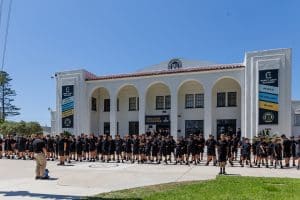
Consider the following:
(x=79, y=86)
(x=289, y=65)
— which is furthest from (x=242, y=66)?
(x=79, y=86)

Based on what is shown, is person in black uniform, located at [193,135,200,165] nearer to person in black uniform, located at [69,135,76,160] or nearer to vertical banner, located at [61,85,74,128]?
person in black uniform, located at [69,135,76,160]

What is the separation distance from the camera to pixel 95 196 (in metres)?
10.5

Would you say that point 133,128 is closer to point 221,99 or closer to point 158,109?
point 158,109

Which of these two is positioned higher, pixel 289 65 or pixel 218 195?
pixel 289 65

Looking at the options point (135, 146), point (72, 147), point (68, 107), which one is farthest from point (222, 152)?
point (68, 107)

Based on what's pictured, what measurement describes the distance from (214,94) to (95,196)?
23.6 meters

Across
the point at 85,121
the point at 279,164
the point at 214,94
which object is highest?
the point at 214,94

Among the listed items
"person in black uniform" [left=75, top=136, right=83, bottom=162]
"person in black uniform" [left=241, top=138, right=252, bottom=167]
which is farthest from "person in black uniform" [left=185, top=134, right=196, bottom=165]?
"person in black uniform" [left=75, top=136, right=83, bottom=162]

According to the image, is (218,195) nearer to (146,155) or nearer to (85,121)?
(146,155)

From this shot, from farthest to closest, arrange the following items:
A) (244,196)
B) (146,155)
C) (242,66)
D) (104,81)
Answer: (104,81) → (242,66) → (146,155) → (244,196)

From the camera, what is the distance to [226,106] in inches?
1275

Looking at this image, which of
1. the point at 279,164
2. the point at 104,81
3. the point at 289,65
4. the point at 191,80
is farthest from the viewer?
the point at 104,81

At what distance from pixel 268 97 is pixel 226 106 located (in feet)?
17.1

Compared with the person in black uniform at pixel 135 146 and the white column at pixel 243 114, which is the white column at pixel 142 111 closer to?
the white column at pixel 243 114
